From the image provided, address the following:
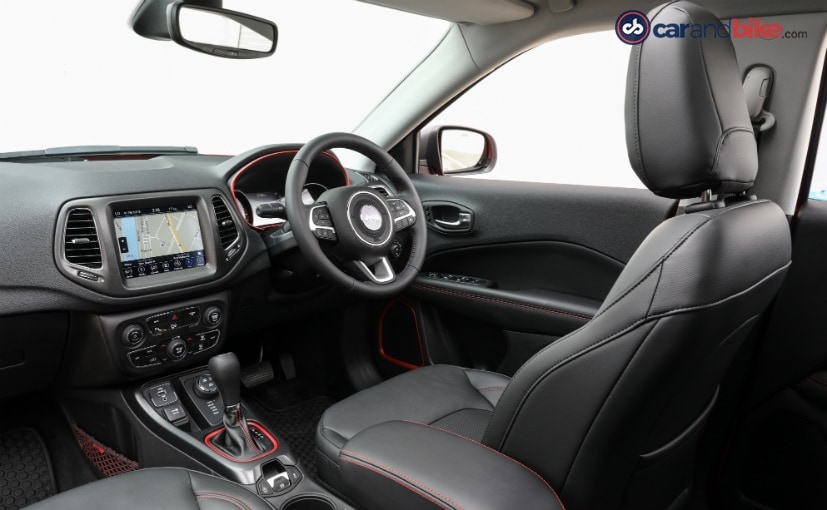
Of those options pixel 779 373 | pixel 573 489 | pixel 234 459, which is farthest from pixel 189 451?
pixel 779 373

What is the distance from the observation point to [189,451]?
187 centimetres

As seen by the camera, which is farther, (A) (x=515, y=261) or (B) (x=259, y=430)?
(A) (x=515, y=261)

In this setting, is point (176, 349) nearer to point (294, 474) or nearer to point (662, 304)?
point (294, 474)

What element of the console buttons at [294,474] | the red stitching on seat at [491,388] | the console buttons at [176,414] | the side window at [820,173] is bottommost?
the console buttons at [294,474]

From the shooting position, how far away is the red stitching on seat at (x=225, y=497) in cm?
123

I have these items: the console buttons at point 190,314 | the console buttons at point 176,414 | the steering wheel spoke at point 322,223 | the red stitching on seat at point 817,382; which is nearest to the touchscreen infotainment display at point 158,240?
the console buttons at point 190,314

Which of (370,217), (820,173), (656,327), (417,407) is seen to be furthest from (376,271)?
(820,173)

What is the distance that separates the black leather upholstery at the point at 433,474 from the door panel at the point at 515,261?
97 centimetres

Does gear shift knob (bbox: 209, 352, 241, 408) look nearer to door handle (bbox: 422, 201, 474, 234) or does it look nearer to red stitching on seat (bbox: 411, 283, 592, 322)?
red stitching on seat (bbox: 411, 283, 592, 322)

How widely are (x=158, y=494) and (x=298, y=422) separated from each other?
1.33 m

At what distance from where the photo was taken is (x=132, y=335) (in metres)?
1.78

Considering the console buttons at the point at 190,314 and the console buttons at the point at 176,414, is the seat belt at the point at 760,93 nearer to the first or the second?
the console buttons at the point at 190,314

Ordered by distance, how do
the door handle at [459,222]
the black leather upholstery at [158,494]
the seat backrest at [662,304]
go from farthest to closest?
the door handle at [459,222], the black leather upholstery at [158,494], the seat backrest at [662,304]

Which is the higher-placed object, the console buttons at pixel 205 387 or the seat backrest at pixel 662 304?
the seat backrest at pixel 662 304
